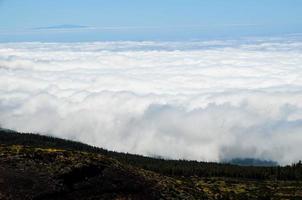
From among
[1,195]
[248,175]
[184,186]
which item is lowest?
[1,195]

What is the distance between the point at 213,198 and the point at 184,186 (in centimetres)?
320

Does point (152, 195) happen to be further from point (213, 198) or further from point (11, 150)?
point (11, 150)

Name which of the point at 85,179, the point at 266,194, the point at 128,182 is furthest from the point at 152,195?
the point at 266,194

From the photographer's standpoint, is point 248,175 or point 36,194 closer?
point 36,194

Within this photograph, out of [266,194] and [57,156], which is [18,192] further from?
[266,194]

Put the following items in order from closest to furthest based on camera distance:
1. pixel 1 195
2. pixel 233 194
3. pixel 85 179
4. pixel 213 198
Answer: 1. pixel 1 195
2. pixel 85 179
3. pixel 213 198
4. pixel 233 194

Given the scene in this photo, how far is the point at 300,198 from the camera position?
6250cm

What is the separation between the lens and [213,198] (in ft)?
167

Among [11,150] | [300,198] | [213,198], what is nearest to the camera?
[11,150]

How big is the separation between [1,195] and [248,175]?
84.9 meters

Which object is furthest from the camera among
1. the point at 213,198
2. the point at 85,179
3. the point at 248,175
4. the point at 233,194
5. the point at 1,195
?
the point at 248,175

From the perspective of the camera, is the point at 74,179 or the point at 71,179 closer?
the point at 71,179

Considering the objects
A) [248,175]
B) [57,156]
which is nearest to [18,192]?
[57,156]

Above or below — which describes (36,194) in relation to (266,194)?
below
